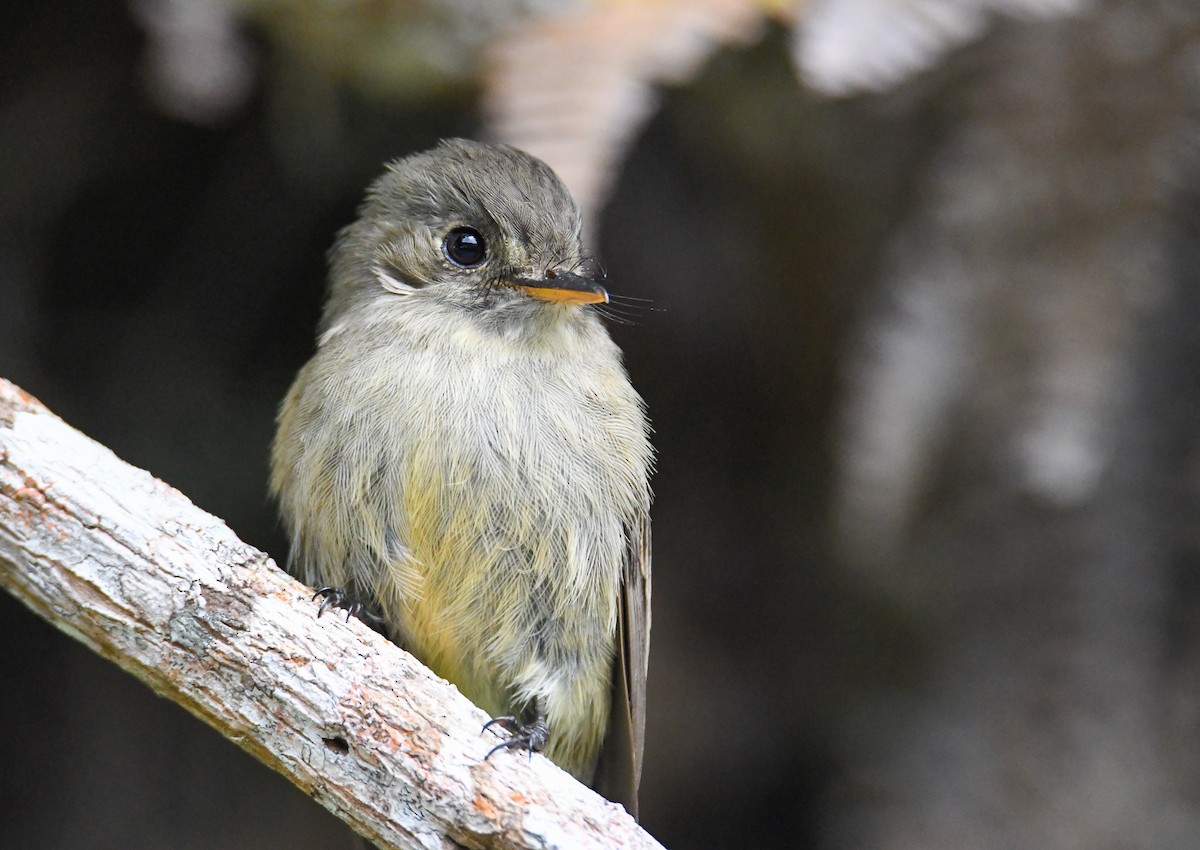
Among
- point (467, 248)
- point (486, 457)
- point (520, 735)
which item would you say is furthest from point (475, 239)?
point (520, 735)

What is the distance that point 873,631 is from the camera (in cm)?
511

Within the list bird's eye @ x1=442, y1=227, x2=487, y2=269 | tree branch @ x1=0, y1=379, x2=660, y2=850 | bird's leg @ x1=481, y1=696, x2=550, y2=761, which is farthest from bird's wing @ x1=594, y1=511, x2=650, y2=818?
tree branch @ x1=0, y1=379, x2=660, y2=850

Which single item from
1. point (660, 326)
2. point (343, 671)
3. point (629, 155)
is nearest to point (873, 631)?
point (660, 326)

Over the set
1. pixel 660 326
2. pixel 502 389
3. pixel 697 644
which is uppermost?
pixel 660 326

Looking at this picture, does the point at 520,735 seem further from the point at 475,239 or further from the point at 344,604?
the point at 475,239

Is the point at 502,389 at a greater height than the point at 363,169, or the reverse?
the point at 363,169

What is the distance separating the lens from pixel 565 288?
10.9 feet

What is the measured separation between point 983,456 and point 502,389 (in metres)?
2.15

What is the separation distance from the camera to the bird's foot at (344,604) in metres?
2.91

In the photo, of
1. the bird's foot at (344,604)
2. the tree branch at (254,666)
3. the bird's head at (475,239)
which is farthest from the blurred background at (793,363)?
the tree branch at (254,666)

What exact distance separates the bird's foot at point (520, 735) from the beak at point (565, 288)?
110cm

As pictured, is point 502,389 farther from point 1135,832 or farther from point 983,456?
point 1135,832

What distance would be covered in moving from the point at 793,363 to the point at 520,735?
2.64 meters

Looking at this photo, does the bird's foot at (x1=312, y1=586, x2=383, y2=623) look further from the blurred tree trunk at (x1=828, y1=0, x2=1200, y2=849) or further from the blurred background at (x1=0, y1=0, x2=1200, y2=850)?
the blurred tree trunk at (x1=828, y1=0, x2=1200, y2=849)
